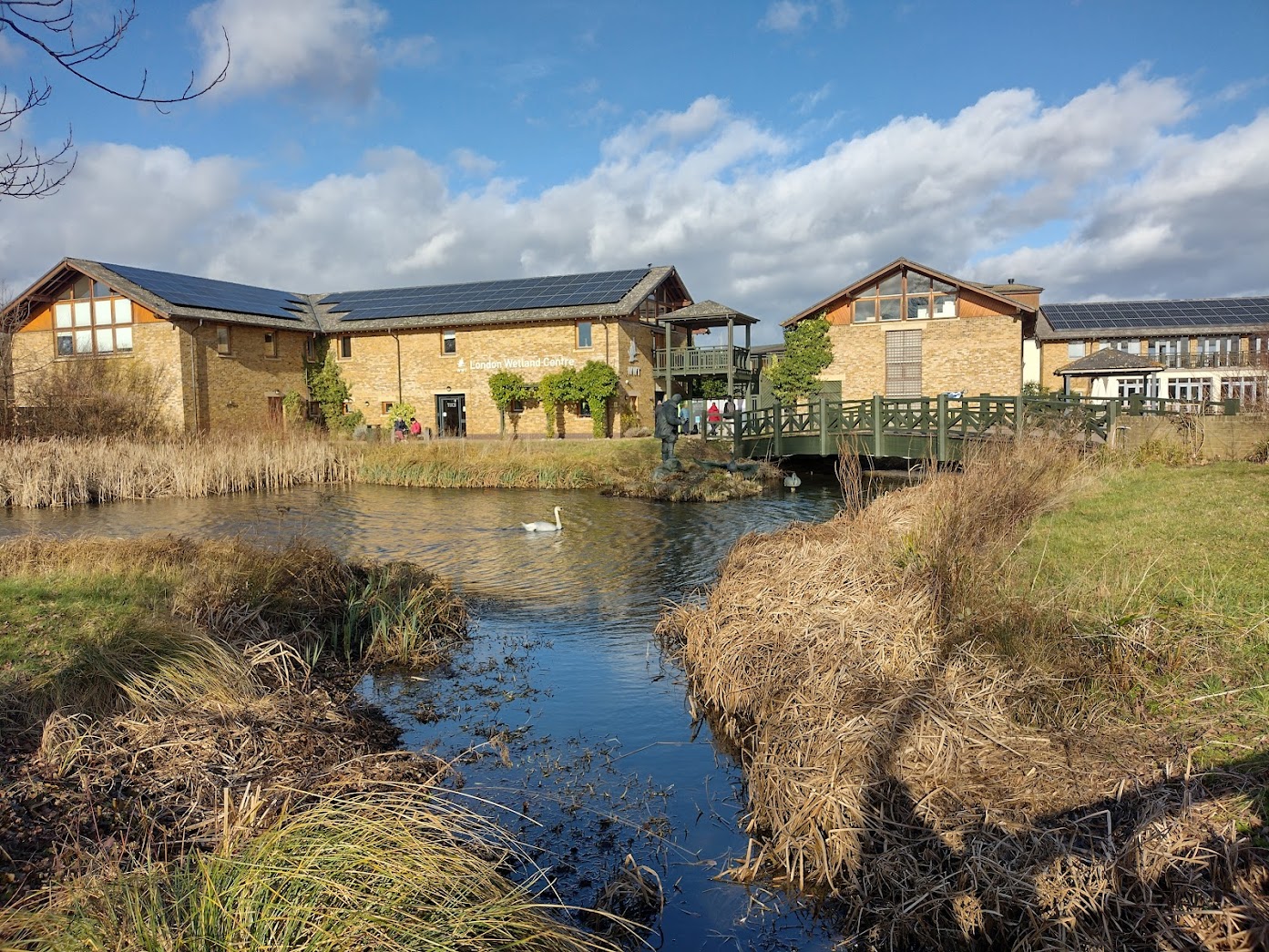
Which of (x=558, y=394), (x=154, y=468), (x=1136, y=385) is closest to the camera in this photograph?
(x=154, y=468)

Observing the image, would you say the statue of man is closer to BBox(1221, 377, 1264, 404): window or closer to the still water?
the still water

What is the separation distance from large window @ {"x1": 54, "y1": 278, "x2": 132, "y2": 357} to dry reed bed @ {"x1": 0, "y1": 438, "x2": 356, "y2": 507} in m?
10.3

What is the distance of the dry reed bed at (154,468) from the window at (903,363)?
20725mm

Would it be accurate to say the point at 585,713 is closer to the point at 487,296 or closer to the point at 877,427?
the point at 877,427

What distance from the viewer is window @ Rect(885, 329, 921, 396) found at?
110 ft

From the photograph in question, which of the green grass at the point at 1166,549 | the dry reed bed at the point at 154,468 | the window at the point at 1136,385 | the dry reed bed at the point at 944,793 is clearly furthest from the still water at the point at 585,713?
the window at the point at 1136,385

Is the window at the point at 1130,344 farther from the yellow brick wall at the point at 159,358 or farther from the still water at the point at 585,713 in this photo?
the yellow brick wall at the point at 159,358

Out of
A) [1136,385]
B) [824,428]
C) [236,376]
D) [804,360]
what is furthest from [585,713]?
[1136,385]

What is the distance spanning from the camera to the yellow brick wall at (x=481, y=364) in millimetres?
33125

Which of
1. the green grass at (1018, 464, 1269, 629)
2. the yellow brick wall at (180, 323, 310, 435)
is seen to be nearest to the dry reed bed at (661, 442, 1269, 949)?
the green grass at (1018, 464, 1269, 629)

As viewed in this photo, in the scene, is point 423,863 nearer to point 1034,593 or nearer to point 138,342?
point 1034,593

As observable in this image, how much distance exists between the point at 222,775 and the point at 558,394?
93.2 ft

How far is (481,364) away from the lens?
34.5 meters

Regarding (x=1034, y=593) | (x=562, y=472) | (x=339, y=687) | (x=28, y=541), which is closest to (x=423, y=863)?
(x=339, y=687)
